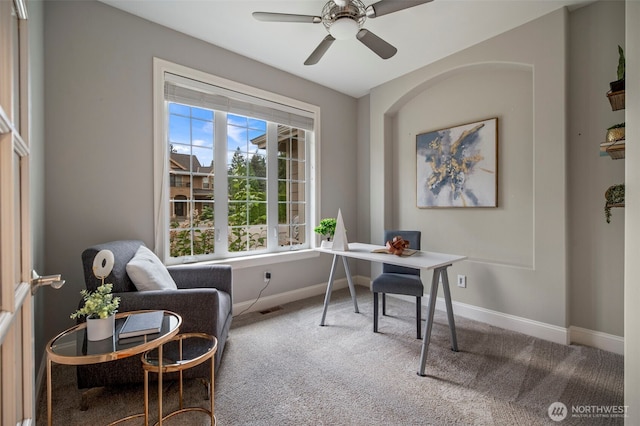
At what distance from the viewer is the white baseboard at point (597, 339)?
7.28 feet

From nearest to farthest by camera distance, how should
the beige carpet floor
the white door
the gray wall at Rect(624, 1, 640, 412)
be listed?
the white door → the gray wall at Rect(624, 1, 640, 412) → the beige carpet floor

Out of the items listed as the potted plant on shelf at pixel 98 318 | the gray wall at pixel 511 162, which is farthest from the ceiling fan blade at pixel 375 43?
the potted plant on shelf at pixel 98 318

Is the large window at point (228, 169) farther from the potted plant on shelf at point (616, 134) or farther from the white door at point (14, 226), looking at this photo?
the potted plant on shelf at point (616, 134)

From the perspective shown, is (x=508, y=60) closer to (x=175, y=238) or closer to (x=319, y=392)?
(x=319, y=392)

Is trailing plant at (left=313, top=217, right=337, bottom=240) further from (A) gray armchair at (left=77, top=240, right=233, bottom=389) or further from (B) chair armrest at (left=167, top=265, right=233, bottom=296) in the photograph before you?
(A) gray armchair at (left=77, top=240, right=233, bottom=389)

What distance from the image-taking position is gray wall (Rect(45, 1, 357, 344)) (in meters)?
2.10

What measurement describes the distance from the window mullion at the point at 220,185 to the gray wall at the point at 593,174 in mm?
3183

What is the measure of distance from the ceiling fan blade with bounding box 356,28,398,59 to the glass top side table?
7.51ft

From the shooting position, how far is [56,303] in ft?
6.91

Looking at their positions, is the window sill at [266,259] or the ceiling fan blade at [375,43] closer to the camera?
the ceiling fan blade at [375,43]

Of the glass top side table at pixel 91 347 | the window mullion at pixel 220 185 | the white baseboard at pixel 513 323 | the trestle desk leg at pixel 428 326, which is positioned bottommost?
the white baseboard at pixel 513 323

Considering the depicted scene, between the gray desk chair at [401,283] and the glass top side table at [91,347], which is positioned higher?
the glass top side table at [91,347]

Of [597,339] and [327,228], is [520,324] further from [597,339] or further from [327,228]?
[327,228]

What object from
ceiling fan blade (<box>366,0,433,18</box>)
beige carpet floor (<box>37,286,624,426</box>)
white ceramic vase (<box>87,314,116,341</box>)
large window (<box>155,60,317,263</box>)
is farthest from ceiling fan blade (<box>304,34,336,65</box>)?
beige carpet floor (<box>37,286,624,426</box>)
